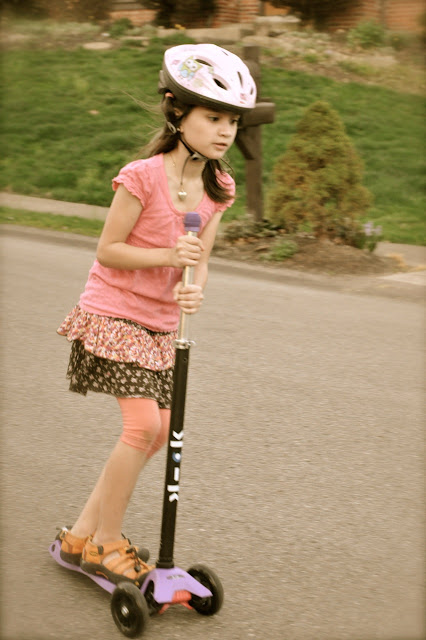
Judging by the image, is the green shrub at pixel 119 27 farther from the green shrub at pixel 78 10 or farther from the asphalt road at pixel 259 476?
the asphalt road at pixel 259 476

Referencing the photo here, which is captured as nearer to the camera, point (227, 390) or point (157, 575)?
point (157, 575)

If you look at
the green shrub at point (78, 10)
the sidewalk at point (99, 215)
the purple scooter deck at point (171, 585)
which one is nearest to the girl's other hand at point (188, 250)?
the purple scooter deck at point (171, 585)

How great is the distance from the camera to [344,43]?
18.6 meters

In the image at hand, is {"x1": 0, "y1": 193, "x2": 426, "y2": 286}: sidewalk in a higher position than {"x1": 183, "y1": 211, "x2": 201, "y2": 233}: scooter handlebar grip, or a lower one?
lower

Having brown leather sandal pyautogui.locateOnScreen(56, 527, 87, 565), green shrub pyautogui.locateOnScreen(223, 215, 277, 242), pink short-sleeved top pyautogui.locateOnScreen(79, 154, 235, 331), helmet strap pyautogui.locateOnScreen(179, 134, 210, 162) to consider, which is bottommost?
green shrub pyautogui.locateOnScreen(223, 215, 277, 242)

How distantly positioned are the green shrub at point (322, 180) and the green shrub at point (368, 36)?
29.8 feet

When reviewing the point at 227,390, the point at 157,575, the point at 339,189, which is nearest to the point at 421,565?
the point at 157,575

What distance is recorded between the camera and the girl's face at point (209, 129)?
297cm

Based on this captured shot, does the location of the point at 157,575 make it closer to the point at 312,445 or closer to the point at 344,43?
the point at 312,445

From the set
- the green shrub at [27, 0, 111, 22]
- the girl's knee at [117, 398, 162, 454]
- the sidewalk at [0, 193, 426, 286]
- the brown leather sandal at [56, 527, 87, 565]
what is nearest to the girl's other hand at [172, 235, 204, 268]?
the girl's knee at [117, 398, 162, 454]

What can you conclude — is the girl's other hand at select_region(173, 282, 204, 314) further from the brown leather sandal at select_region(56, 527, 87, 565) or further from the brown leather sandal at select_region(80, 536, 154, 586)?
the brown leather sandal at select_region(56, 527, 87, 565)

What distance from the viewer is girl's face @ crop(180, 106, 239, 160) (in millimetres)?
2973

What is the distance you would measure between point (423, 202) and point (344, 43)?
6.80 meters

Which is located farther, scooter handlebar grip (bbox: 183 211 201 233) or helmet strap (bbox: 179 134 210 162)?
helmet strap (bbox: 179 134 210 162)
